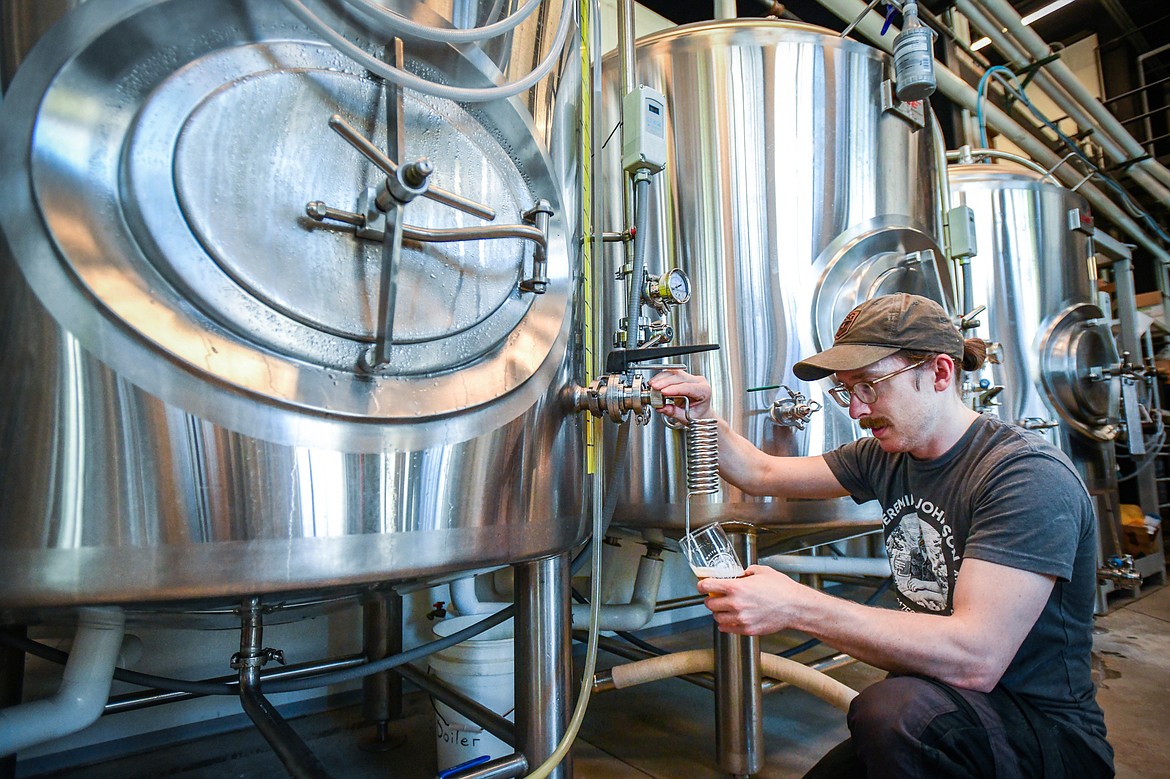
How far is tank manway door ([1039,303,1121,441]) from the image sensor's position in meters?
2.44

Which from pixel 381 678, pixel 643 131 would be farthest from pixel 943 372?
pixel 381 678

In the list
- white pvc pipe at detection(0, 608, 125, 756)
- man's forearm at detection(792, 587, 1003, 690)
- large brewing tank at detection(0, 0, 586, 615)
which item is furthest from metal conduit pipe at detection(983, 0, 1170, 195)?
white pvc pipe at detection(0, 608, 125, 756)

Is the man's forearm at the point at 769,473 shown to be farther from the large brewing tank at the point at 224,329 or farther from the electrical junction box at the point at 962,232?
the electrical junction box at the point at 962,232

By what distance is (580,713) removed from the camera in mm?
911

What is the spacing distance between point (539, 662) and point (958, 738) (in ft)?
1.87

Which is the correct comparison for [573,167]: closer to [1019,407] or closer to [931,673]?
[931,673]

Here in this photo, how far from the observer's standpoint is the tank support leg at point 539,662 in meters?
0.96

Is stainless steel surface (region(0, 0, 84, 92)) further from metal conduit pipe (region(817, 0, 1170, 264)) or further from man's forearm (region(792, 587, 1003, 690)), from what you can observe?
metal conduit pipe (region(817, 0, 1170, 264))

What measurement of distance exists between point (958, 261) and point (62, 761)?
277 cm

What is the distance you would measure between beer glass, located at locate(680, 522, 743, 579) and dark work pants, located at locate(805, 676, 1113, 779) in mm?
276

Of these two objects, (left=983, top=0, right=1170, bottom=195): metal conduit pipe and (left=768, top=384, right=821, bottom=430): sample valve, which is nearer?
(left=768, top=384, right=821, bottom=430): sample valve

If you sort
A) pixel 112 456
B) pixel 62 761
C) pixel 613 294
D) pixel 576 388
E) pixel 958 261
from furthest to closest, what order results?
pixel 958 261
pixel 613 294
pixel 62 761
pixel 576 388
pixel 112 456

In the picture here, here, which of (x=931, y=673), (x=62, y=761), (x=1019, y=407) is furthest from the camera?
(x=1019, y=407)

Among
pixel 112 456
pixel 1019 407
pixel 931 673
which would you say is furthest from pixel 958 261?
pixel 112 456
